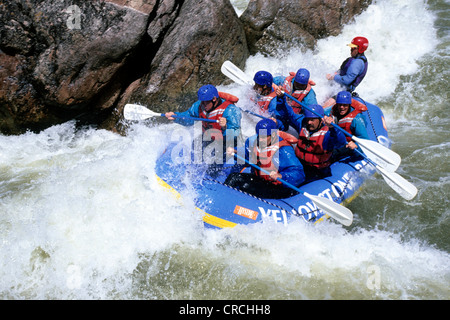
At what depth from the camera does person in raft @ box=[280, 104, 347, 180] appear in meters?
4.51

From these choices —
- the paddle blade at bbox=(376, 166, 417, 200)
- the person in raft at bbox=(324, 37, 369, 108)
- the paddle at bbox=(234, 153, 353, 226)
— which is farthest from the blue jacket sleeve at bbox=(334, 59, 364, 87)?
the paddle at bbox=(234, 153, 353, 226)

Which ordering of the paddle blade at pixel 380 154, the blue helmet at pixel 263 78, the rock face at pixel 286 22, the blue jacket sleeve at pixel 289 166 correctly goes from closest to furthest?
the blue jacket sleeve at pixel 289 166
the paddle blade at pixel 380 154
the blue helmet at pixel 263 78
the rock face at pixel 286 22

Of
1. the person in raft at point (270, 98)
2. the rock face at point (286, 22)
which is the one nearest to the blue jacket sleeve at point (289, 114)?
the person in raft at point (270, 98)

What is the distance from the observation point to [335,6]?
8.02m

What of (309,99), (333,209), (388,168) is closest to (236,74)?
(309,99)

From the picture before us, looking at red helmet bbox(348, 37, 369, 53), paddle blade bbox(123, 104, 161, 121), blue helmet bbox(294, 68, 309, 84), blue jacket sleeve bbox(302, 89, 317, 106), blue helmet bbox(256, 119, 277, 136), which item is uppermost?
red helmet bbox(348, 37, 369, 53)

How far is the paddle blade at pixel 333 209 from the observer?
407 centimetres

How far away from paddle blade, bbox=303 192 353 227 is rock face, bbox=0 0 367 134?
3.18 metres

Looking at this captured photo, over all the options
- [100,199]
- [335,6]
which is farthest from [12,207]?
[335,6]

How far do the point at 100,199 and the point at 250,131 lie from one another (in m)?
2.76

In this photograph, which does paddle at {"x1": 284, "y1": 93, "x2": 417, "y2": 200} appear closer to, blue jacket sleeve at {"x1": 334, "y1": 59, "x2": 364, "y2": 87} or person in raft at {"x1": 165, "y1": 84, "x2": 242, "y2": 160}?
person in raft at {"x1": 165, "y1": 84, "x2": 242, "y2": 160}

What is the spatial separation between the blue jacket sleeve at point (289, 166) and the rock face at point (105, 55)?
2667 millimetres

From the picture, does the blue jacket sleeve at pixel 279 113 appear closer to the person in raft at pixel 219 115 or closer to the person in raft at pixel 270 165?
the person in raft at pixel 219 115

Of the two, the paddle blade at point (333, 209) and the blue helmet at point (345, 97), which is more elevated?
the blue helmet at point (345, 97)
